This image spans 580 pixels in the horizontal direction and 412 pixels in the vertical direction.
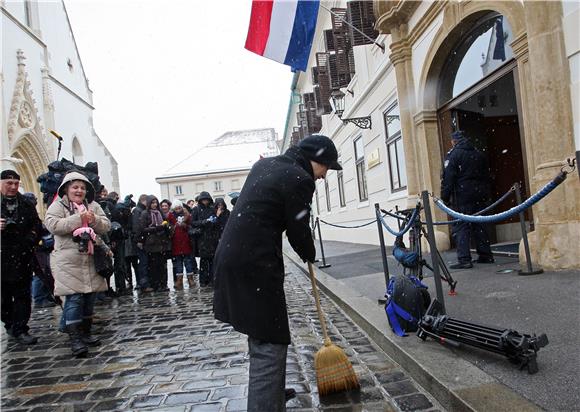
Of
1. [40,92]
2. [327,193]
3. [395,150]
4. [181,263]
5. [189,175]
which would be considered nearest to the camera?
[181,263]

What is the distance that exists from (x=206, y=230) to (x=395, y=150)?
5.30 meters

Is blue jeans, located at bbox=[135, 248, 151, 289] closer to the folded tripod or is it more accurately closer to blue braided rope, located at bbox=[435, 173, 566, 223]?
the folded tripod

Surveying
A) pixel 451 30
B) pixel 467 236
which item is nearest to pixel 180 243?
pixel 467 236

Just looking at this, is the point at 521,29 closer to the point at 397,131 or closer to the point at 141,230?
the point at 397,131

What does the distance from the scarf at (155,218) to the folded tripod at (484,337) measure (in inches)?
236

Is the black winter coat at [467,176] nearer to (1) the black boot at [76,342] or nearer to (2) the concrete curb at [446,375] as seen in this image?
(2) the concrete curb at [446,375]

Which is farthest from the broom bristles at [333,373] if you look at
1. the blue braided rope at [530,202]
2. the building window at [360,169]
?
the building window at [360,169]

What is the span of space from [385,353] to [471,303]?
1163mm

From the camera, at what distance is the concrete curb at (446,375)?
2365 mm

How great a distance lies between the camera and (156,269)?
28.8ft

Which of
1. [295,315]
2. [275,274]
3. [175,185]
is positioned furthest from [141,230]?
[175,185]

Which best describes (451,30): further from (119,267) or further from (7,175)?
(119,267)

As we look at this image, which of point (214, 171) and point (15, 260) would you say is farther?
point (214, 171)

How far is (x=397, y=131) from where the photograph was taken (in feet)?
35.4
